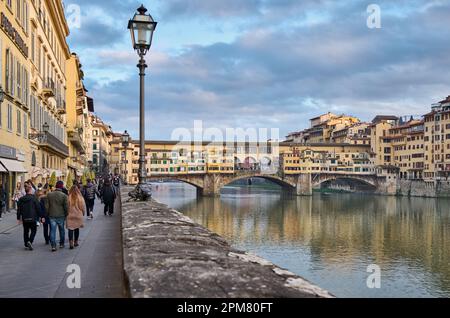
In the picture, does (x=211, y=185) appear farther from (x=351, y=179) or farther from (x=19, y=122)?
(x=19, y=122)

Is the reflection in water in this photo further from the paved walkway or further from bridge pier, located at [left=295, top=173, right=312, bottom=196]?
bridge pier, located at [left=295, top=173, right=312, bottom=196]

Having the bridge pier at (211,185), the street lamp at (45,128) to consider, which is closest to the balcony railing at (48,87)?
the street lamp at (45,128)

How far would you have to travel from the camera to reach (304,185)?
4011 inches

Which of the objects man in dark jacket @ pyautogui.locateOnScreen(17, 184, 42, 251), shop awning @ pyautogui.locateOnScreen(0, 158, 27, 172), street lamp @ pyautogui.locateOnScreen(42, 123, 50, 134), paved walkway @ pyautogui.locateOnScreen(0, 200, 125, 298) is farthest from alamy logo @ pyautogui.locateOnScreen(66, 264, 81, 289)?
street lamp @ pyautogui.locateOnScreen(42, 123, 50, 134)

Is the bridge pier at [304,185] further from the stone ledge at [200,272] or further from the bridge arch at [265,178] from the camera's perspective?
the stone ledge at [200,272]

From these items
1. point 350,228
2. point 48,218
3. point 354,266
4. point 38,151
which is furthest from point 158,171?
point 48,218

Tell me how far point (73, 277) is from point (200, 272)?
3.46 metres

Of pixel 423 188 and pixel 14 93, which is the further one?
pixel 423 188

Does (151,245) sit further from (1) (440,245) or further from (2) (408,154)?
(2) (408,154)

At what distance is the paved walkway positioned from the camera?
6723 mm

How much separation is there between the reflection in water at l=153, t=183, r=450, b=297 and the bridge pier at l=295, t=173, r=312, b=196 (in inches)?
1704

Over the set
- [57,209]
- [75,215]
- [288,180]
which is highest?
[57,209]

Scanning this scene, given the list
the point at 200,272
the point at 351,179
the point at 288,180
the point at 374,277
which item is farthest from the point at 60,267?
the point at 351,179
